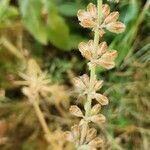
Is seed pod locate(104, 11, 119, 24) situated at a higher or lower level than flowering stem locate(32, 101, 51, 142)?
higher

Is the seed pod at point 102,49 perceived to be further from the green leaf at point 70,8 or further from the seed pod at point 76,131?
the green leaf at point 70,8

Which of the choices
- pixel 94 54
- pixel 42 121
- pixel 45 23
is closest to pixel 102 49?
pixel 94 54

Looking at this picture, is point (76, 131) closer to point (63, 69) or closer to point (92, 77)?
point (92, 77)

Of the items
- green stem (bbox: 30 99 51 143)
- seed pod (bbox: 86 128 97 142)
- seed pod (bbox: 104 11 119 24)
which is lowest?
green stem (bbox: 30 99 51 143)

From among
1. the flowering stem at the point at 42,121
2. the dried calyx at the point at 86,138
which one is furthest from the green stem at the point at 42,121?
the dried calyx at the point at 86,138

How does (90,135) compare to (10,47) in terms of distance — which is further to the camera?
(10,47)

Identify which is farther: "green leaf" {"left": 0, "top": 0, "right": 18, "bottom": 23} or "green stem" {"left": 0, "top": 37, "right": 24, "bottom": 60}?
"green stem" {"left": 0, "top": 37, "right": 24, "bottom": 60}

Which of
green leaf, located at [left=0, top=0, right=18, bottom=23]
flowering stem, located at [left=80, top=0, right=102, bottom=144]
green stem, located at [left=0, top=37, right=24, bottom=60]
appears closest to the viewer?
flowering stem, located at [left=80, top=0, right=102, bottom=144]

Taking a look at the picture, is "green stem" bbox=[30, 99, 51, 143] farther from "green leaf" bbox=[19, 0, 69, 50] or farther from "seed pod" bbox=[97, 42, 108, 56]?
"seed pod" bbox=[97, 42, 108, 56]

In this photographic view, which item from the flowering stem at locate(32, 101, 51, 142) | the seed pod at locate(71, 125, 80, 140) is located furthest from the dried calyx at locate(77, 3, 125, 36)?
the flowering stem at locate(32, 101, 51, 142)

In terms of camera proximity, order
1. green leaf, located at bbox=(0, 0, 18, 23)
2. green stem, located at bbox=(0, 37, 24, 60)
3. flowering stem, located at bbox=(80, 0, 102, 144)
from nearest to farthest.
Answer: flowering stem, located at bbox=(80, 0, 102, 144)
green leaf, located at bbox=(0, 0, 18, 23)
green stem, located at bbox=(0, 37, 24, 60)
